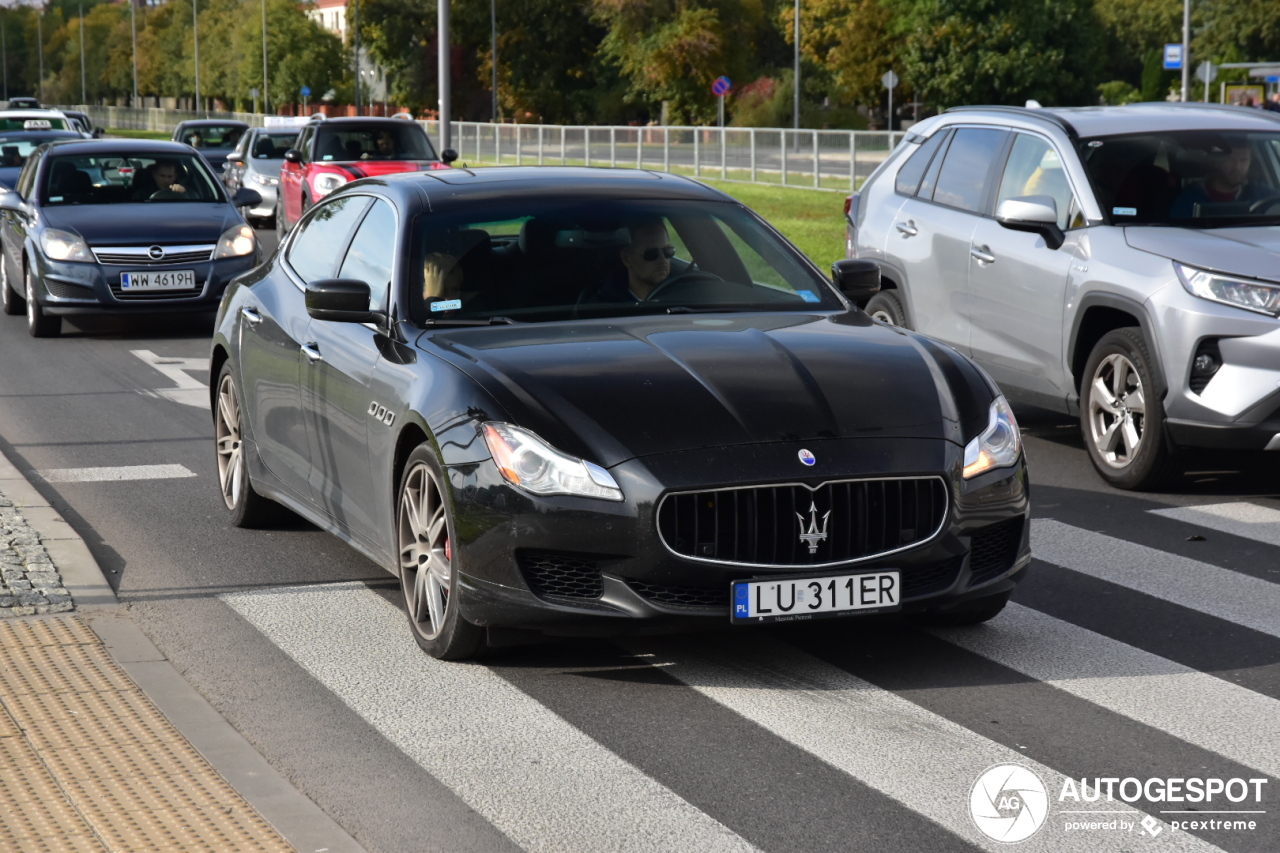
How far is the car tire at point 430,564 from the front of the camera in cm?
565

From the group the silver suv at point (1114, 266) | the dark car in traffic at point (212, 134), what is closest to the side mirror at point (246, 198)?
the silver suv at point (1114, 266)

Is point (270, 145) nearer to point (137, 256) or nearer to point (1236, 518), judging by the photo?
point (137, 256)

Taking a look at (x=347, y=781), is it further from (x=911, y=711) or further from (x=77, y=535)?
(x=77, y=535)

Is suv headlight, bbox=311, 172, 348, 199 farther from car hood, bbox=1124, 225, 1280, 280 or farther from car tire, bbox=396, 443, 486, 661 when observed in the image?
car tire, bbox=396, 443, 486, 661

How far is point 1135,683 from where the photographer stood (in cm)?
556

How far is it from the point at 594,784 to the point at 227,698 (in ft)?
4.59

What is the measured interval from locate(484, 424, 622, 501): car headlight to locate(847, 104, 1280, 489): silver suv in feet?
12.9

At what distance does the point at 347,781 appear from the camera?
187 inches

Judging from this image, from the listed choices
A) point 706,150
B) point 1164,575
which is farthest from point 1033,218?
point 706,150

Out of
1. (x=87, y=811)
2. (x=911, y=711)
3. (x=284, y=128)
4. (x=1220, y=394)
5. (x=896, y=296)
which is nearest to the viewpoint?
(x=87, y=811)

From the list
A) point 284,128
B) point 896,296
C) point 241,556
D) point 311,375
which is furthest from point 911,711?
point 284,128

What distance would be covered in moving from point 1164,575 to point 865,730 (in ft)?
7.92

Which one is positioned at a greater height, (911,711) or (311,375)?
(311,375)

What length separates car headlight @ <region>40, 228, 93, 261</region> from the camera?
1557 centimetres
